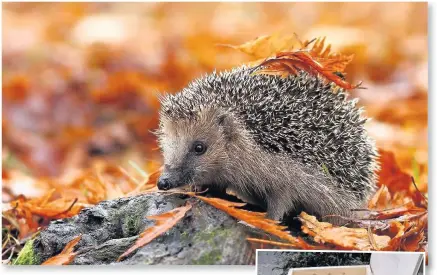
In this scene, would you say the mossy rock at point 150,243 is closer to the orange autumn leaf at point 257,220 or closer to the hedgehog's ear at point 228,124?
the orange autumn leaf at point 257,220

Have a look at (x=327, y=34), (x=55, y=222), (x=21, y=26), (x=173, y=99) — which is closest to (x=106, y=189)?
(x=55, y=222)

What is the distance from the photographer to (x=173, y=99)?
3.93m

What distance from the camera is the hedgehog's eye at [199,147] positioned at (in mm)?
3859

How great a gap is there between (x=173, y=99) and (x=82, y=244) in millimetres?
969

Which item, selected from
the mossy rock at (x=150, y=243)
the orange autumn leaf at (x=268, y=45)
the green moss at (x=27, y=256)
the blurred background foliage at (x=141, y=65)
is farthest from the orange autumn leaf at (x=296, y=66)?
the green moss at (x=27, y=256)

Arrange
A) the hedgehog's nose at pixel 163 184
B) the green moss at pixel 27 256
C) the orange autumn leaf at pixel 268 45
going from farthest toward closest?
the orange autumn leaf at pixel 268 45 < the green moss at pixel 27 256 < the hedgehog's nose at pixel 163 184

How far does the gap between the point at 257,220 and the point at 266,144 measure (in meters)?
0.42

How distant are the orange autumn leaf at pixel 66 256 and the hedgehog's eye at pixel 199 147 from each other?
32.1 inches

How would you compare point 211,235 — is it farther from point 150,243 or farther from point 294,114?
point 294,114

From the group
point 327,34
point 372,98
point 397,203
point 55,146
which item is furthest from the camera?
point 55,146

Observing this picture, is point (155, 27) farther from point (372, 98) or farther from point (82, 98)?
point (372, 98)

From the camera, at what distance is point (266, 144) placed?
3.78 metres

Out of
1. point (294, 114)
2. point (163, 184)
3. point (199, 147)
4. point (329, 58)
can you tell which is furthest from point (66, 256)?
point (329, 58)

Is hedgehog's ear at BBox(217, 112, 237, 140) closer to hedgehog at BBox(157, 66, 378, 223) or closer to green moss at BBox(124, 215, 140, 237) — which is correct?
hedgehog at BBox(157, 66, 378, 223)
